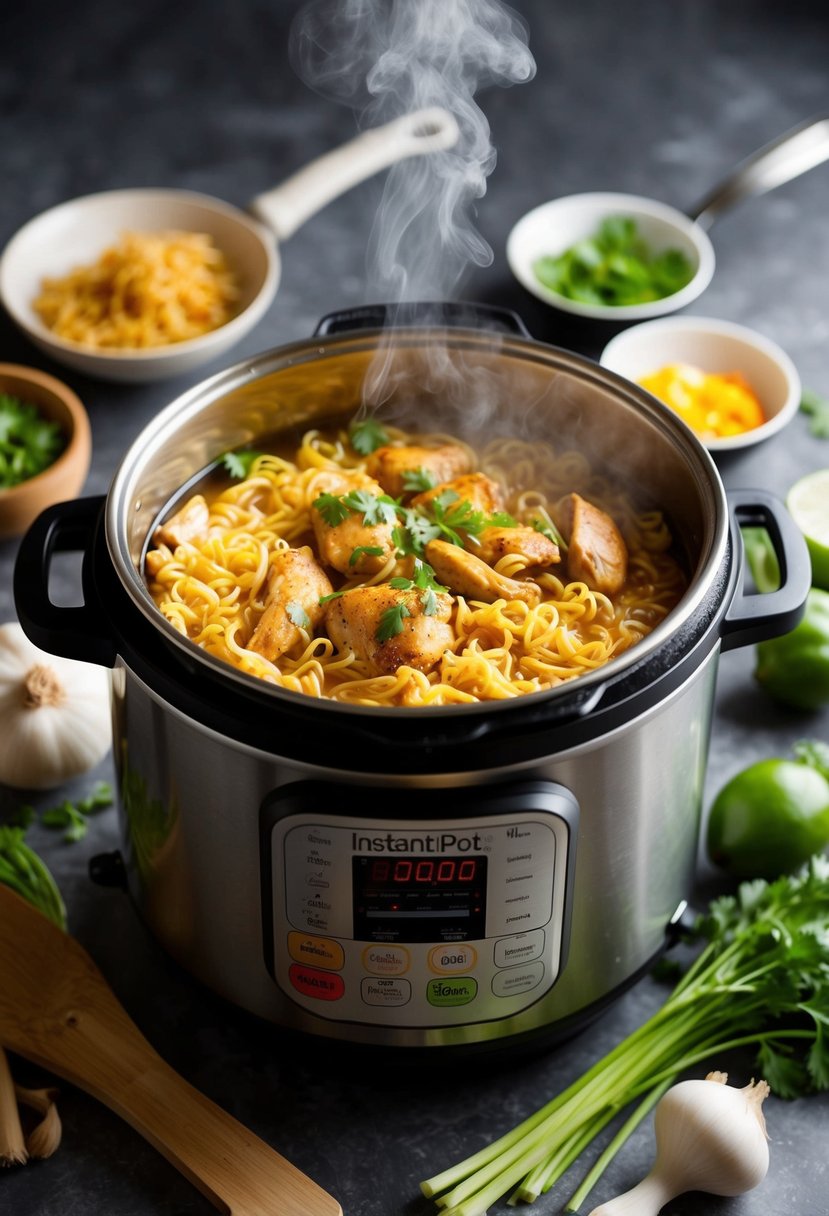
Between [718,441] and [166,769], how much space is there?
202cm

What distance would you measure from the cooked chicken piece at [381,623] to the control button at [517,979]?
1.78ft

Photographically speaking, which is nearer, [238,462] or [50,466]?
[238,462]

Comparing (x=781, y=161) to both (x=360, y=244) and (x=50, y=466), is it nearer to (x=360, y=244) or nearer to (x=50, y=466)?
(x=360, y=244)

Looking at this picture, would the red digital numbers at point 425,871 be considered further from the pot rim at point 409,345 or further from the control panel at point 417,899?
the pot rim at point 409,345

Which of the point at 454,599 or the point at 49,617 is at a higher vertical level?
the point at 49,617

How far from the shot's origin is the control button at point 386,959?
2.16 metres

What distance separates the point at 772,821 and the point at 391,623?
1.00 metres

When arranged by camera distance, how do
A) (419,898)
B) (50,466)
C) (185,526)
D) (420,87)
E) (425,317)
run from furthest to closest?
(50,466) < (420,87) < (425,317) < (185,526) < (419,898)

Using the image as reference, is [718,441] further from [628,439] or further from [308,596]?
[308,596]

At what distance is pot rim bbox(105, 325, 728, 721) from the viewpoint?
1.95 meters

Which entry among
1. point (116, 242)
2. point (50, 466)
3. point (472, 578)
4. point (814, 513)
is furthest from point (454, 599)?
point (116, 242)

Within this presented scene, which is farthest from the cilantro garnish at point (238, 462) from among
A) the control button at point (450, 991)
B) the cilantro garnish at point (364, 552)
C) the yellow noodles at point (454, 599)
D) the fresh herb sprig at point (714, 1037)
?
the fresh herb sprig at point (714, 1037)

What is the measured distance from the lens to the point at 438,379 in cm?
292

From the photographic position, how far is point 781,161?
14.5 ft
